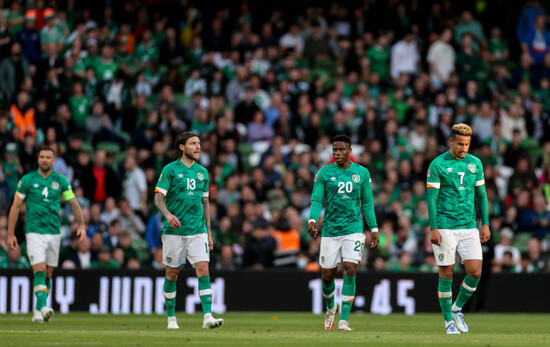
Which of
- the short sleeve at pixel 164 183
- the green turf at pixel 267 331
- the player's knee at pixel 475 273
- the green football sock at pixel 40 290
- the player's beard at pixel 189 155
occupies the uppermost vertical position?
the player's beard at pixel 189 155

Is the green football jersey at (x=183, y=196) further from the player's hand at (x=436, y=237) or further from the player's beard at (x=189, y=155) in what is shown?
the player's hand at (x=436, y=237)

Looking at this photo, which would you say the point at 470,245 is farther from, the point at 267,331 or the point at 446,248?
the point at 267,331

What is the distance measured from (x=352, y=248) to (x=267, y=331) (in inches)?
61.5

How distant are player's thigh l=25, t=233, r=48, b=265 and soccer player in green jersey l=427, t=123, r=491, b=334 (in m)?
6.20

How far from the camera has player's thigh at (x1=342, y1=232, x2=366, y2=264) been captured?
15.2m

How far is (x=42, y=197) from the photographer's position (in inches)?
696

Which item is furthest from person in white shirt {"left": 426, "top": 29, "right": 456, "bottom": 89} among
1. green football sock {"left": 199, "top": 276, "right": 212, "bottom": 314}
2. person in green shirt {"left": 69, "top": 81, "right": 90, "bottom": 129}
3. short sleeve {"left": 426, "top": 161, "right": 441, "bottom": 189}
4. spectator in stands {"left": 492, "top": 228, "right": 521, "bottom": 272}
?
green football sock {"left": 199, "top": 276, "right": 212, "bottom": 314}

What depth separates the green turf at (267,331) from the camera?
12.9 metres

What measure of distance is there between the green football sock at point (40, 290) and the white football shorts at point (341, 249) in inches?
180

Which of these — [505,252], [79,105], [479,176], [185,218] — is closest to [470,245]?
[479,176]

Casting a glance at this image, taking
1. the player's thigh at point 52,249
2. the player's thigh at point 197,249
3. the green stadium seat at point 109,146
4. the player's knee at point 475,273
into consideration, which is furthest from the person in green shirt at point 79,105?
the player's knee at point 475,273

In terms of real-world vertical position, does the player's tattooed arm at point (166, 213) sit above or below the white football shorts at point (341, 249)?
above

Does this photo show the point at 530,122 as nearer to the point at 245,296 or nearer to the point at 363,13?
the point at 363,13

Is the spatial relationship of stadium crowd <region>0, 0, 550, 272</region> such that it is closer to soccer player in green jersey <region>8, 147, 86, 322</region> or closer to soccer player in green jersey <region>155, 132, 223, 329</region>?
soccer player in green jersey <region>8, 147, 86, 322</region>
